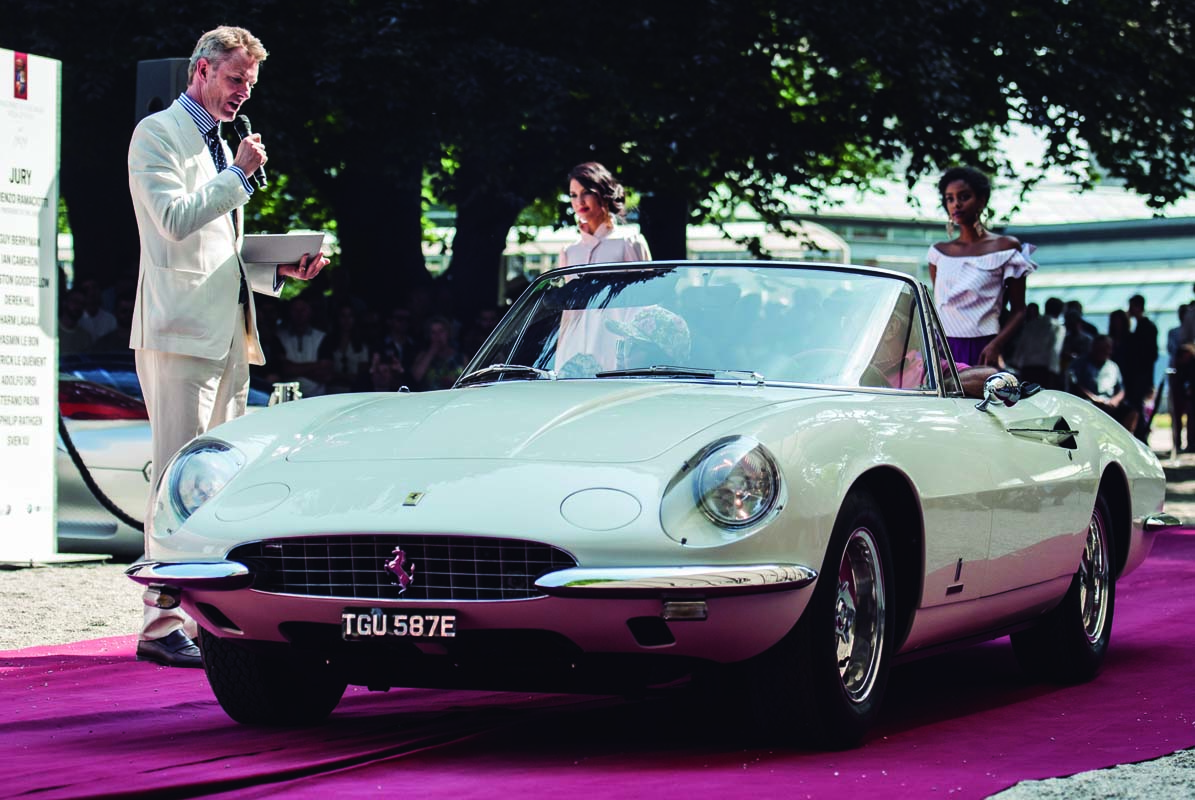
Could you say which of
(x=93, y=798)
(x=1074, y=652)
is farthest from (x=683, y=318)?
(x=93, y=798)

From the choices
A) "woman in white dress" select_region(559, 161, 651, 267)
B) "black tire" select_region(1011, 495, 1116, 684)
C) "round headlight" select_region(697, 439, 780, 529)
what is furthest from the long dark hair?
"round headlight" select_region(697, 439, 780, 529)

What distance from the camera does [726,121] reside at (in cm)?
1769

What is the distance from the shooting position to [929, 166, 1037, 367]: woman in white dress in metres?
8.66

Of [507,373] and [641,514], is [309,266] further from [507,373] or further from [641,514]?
[641,514]

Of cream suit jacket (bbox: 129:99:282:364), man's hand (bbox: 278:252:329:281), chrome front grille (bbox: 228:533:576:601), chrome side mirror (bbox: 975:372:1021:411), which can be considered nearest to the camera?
chrome front grille (bbox: 228:533:576:601)

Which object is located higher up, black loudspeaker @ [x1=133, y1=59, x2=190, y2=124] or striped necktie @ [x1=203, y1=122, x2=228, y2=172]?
black loudspeaker @ [x1=133, y1=59, x2=190, y2=124]

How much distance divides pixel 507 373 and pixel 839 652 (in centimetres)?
158

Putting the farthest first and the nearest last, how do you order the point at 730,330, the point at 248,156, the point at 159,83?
the point at 159,83 → the point at 248,156 → the point at 730,330

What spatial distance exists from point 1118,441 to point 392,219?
13879 millimetres

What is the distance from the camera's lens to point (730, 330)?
19.1ft

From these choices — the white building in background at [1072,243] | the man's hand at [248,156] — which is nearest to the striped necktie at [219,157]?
the man's hand at [248,156]

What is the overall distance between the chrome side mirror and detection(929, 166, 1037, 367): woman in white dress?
244 centimetres

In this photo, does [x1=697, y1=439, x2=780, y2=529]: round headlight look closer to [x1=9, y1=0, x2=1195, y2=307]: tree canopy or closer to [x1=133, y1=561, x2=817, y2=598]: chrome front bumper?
[x1=133, y1=561, x2=817, y2=598]: chrome front bumper

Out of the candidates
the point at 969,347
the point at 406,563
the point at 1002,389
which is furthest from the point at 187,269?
the point at 969,347
